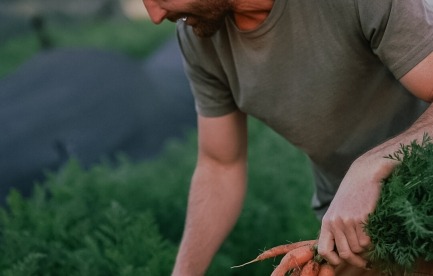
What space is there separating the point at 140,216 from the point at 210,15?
5.64 ft

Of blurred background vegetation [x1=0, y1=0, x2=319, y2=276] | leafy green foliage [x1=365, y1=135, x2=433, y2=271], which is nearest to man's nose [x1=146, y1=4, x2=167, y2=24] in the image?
leafy green foliage [x1=365, y1=135, x2=433, y2=271]

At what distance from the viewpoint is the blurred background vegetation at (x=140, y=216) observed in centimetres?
390

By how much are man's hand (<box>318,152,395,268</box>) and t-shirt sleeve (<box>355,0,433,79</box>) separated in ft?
1.18

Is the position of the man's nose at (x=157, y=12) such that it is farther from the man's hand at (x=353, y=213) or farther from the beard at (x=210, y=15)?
the man's hand at (x=353, y=213)

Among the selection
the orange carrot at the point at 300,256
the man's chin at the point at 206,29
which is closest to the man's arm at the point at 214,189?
the man's chin at the point at 206,29

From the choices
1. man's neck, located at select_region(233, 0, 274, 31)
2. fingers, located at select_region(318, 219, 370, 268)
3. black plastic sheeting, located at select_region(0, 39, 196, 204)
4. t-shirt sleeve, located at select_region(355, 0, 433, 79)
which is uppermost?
man's neck, located at select_region(233, 0, 274, 31)


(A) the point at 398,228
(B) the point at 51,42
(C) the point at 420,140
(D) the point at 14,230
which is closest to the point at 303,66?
(C) the point at 420,140

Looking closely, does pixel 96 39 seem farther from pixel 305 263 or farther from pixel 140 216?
pixel 305 263

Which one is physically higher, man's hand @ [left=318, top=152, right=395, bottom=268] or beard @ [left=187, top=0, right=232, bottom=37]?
A: beard @ [left=187, top=0, right=232, bottom=37]

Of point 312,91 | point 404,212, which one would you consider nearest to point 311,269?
point 404,212

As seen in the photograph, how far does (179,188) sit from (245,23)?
8.40 feet

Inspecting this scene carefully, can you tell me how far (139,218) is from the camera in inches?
170

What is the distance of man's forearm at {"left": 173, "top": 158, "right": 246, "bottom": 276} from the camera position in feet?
10.6

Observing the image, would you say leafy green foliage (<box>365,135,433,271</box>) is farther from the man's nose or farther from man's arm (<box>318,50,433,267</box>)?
the man's nose
